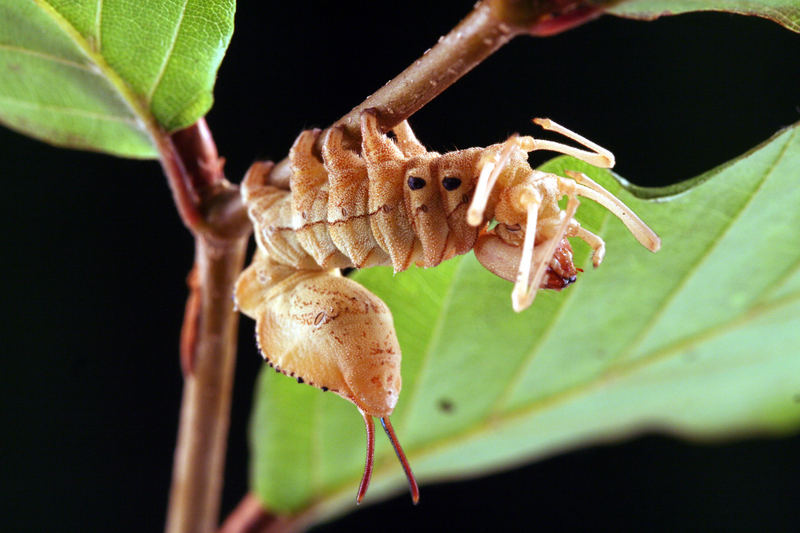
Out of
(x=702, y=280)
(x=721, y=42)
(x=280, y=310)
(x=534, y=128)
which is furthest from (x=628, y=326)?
(x=721, y=42)

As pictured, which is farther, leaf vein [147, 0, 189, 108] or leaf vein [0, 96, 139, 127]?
leaf vein [0, 96, 139, 127]

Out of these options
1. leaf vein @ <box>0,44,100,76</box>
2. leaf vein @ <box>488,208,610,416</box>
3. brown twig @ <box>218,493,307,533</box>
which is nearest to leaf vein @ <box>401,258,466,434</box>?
leaf vein @ <box>488,208,610,416</box>

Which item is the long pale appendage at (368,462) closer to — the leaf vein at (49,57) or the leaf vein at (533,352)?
the leaf vein at (533,352)

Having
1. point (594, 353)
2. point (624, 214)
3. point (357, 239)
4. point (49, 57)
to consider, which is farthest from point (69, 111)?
point (594, 353)

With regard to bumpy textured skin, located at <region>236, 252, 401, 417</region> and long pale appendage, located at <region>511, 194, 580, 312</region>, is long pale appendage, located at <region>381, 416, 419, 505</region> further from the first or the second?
long pale appendage, located at <region>511, 194, 580, 312</region>

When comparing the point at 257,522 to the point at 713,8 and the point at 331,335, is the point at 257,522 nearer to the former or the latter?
the point at 331,335

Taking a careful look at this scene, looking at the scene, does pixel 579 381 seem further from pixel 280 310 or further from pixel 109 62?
pixel 109 62

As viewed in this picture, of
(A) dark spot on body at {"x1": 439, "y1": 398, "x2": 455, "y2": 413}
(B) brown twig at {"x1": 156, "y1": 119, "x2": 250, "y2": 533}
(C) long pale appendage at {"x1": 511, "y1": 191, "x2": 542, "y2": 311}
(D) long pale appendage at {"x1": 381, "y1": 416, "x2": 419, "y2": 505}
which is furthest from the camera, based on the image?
(A) dark spot on body at {"x1": 439, "y1": 398, "x2": 455, "y2": 413}

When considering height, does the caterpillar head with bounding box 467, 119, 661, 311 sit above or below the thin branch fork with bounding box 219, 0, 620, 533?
below
